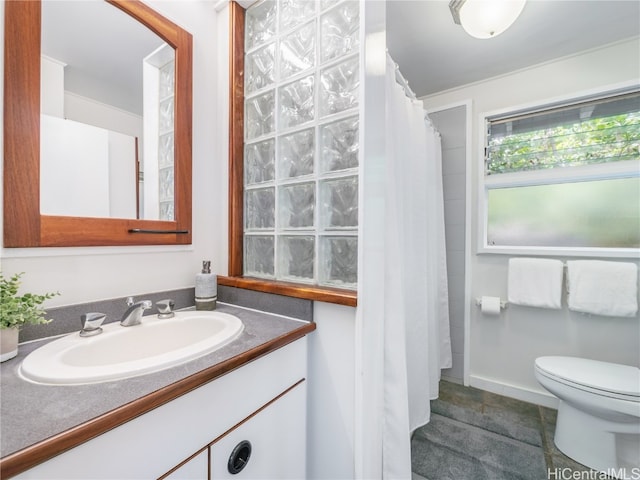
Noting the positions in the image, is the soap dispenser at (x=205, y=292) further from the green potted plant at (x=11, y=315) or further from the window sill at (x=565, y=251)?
the window sill at (x=565, y=251)

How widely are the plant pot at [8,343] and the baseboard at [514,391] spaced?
2.43 metres

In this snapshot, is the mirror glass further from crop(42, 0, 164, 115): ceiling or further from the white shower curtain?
the white shower curtain

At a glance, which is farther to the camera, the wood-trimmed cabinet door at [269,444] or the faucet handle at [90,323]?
the faucet handle at [90,323]

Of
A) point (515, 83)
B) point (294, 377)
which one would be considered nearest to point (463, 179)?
point (515, 83)

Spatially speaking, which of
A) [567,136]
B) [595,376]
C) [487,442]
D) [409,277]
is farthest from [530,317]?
[567,136]

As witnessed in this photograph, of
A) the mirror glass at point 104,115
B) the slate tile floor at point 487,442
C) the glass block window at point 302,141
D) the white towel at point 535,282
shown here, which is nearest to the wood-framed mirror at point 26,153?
the mirror glass at point 104,115

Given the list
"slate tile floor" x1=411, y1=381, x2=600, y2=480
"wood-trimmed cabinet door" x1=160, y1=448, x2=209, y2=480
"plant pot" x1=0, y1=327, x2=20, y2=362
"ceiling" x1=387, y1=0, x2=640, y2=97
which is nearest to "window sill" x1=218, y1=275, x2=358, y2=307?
"wood-trimmed cabinet door" x1=160, y1=448, x2=209, y2=480

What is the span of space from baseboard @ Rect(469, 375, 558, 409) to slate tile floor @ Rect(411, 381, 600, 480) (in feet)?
0.13

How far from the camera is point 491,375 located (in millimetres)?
1965

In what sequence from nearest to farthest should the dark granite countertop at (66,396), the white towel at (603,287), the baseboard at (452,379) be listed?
the dark granite countertop at (66,396) < the white towel at (603,287) < the baseboard at (452,379)

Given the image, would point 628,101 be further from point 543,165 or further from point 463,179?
point 463,179

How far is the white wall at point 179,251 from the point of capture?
809 mm

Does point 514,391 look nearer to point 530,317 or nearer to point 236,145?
point 530,317

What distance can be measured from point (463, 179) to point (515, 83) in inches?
28.2
